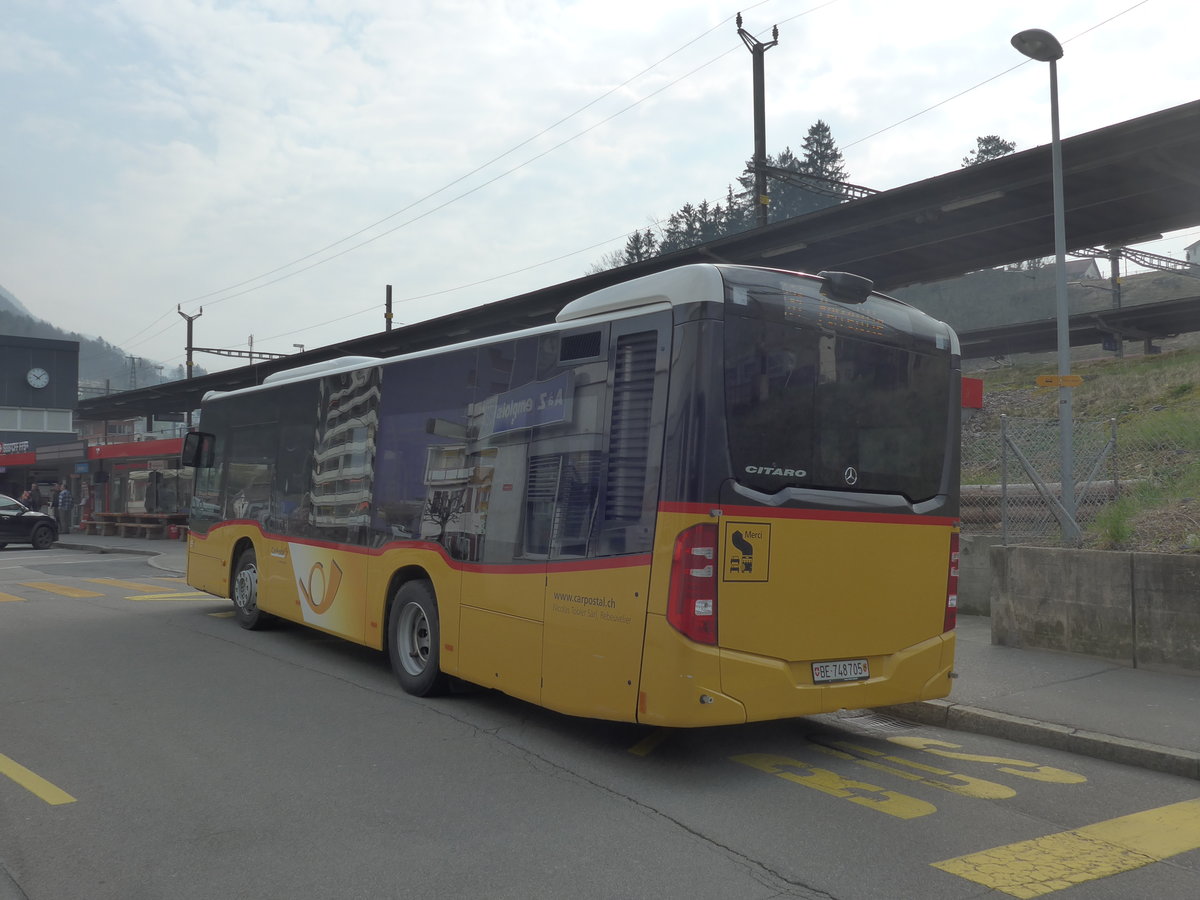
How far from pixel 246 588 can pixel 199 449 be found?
2.22 meters

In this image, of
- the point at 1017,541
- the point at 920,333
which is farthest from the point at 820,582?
the point at 1017,541

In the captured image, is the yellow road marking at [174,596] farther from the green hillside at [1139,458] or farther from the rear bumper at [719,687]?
the green hillside at [1139,458]

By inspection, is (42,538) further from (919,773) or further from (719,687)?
(919,773)

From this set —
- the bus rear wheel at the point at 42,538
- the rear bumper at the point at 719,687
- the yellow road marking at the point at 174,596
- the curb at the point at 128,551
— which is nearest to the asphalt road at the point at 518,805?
the rear bumper at the point at 719,687

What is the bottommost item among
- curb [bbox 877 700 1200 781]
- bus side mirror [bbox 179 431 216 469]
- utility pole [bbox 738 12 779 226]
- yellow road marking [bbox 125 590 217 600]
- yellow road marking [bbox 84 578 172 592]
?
yellow road marking [bbox 84 578 172 592]

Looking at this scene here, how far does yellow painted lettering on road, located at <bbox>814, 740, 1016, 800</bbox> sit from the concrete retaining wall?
11.7 feet

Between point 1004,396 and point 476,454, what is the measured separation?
20266 millimetres

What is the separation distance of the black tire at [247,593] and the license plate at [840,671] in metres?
7.36

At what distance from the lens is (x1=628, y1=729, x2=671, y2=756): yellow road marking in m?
6.51

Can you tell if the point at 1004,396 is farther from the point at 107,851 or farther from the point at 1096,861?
the point at 107,851

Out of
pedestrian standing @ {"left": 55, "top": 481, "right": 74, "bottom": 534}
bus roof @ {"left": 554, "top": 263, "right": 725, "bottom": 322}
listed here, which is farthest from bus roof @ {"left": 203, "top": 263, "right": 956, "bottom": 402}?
pedestrian standing @ {"left": 55, "top": 481, "right": 74, "bottom": 534}

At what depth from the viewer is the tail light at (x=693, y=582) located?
5668 millimetres

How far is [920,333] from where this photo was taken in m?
6.96

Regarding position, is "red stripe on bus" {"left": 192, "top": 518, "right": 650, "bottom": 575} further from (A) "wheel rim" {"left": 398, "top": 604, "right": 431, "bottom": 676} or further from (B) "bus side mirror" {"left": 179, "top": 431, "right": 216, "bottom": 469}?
(B) "bus side mirror" {"left": 179, "top": 431, "right": 216, "bottom": 469}
